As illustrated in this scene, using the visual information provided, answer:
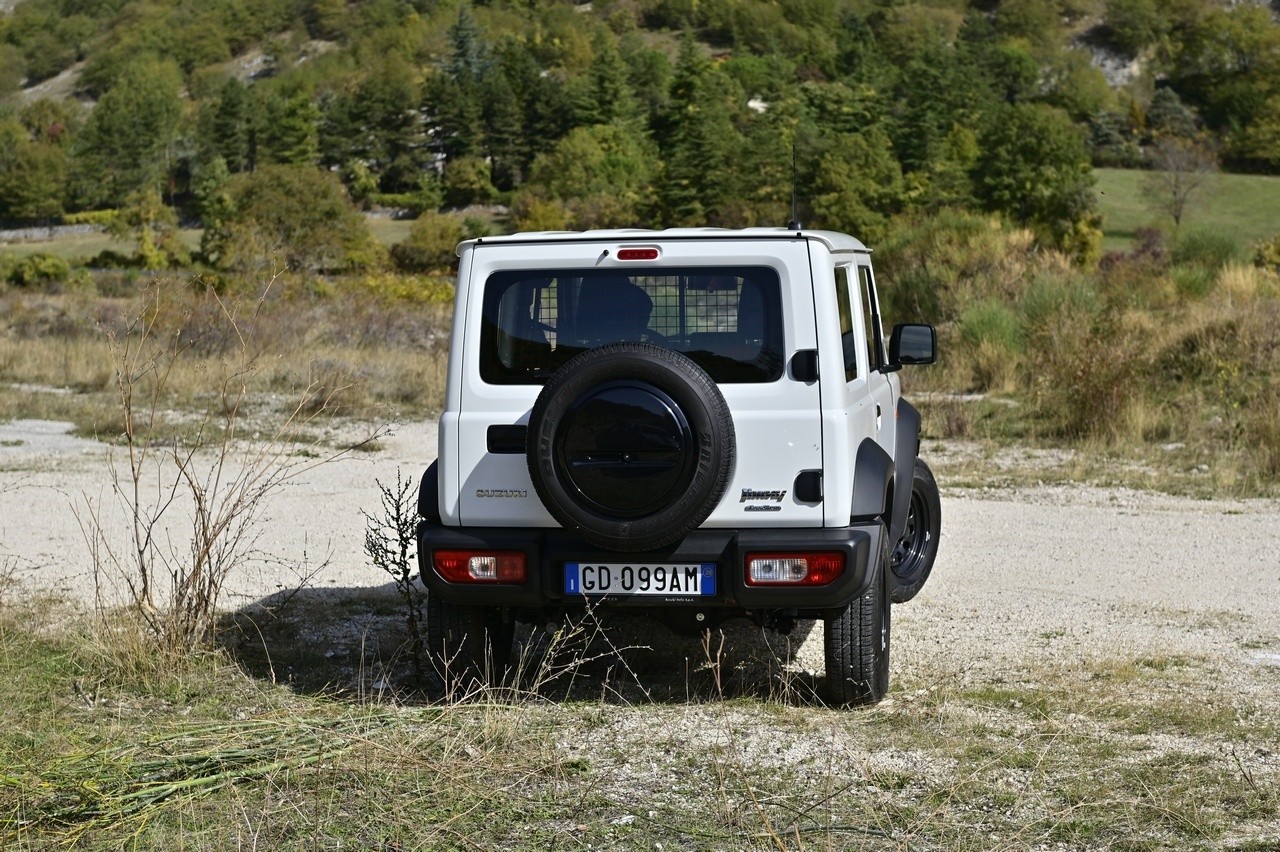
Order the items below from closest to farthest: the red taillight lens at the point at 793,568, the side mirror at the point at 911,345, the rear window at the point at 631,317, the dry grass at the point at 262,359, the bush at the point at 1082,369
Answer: the red taillight lens at the point at 793,568
the rear window at the point at 631,317
the side mirror at the point at 911,345
the bush at the point at 1082,369
the dry grass at the point at 262,359

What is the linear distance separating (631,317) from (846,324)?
92 centimetres

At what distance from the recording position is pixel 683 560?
17.4 ft

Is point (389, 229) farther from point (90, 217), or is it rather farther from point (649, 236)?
point (649, 236)

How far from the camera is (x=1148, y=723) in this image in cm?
547

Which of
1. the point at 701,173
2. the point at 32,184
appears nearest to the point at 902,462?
the point at 701,173

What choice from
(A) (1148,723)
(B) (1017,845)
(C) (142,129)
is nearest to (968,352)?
(A) (1148,723)

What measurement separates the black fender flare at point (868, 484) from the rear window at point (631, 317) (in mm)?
552

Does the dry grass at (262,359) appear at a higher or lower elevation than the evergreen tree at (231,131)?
lower

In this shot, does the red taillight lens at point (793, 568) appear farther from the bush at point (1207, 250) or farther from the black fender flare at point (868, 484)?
the bush at point (1207, 250)

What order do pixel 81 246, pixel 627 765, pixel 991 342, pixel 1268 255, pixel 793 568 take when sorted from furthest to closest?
pixel 81 246 < pixel 1268 255 < pixel 991 342 < pixel 793 568 < pixel 627 765

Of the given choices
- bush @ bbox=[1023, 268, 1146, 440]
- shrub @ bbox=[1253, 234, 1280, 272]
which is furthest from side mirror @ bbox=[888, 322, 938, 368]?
shrub @ bbox=[1253, 234, 1280, 272]

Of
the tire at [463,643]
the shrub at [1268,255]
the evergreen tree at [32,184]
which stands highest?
the evergreen tree at [32,184]

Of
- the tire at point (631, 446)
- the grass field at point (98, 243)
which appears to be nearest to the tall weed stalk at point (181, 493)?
the tire at point (631, 446)

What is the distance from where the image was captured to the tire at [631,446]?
16.6 ft
